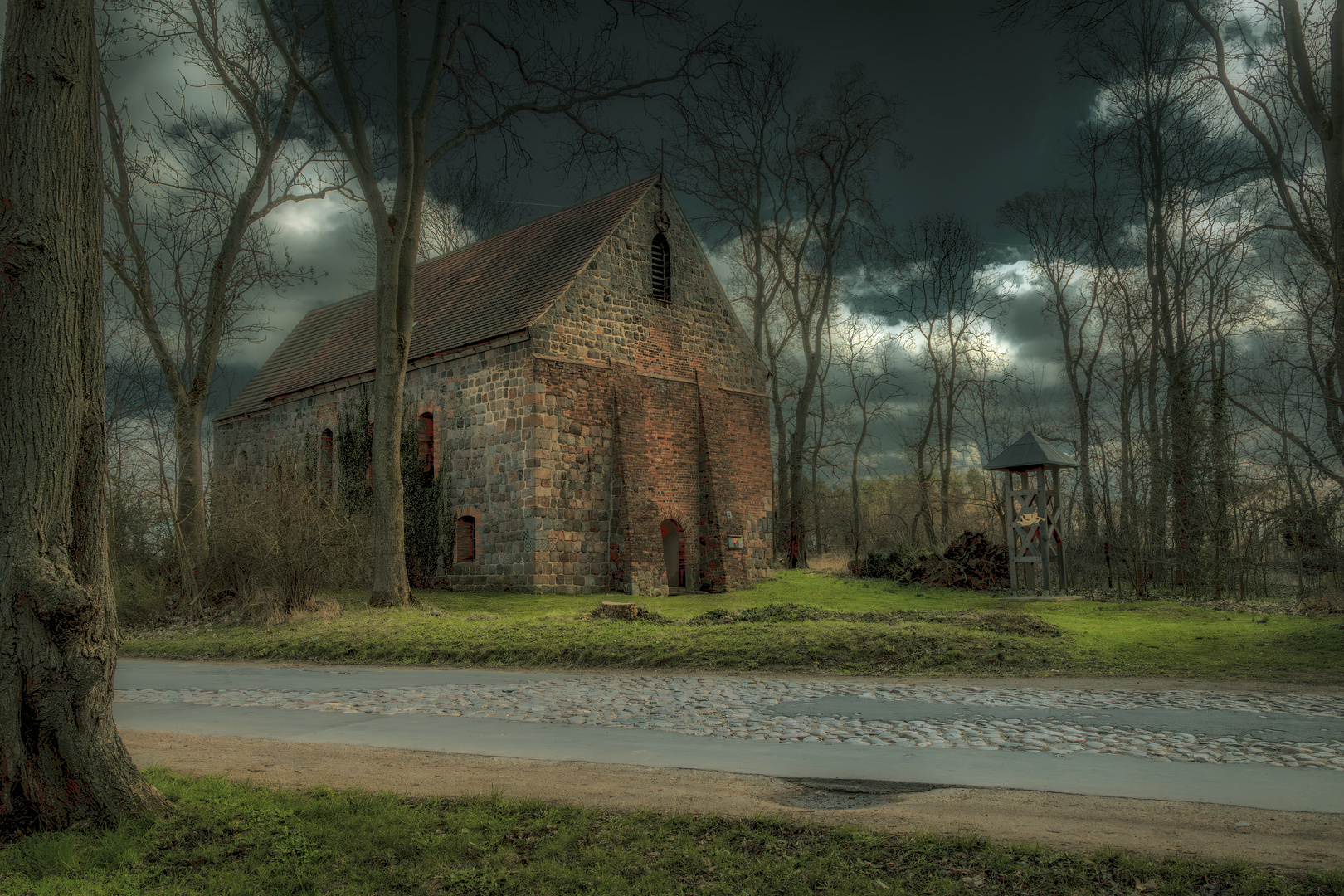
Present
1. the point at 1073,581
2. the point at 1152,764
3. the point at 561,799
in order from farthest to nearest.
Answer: the point at 1073,581 < the point at 1152,764 < the point at 561,799

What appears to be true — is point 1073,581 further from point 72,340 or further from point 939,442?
point 72,340

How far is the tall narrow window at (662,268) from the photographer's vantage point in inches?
1024

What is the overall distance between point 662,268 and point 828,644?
1625cm

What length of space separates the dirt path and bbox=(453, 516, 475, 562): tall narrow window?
17.2 meters

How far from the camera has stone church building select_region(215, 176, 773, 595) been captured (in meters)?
22.8

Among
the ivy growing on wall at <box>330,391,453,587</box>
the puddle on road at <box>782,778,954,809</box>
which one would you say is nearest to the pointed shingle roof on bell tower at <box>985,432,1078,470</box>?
the ivy growing on wall at <box>330,391,453,587</box>

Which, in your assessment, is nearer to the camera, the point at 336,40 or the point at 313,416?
the point at 336,40

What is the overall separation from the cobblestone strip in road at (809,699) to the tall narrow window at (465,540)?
13.6m

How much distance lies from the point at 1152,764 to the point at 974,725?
66.2 inches

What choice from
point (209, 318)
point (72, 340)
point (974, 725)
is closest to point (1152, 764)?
point (974, 725)

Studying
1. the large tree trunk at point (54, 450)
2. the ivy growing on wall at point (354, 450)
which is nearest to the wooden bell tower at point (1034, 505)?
the ivy growing on wall at point (354, 450)

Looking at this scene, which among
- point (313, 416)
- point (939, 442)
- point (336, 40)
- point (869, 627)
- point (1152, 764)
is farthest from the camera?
point (939, 442)

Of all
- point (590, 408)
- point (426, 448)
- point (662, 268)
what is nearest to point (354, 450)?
point (426, 448)

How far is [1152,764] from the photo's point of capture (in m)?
5.93
